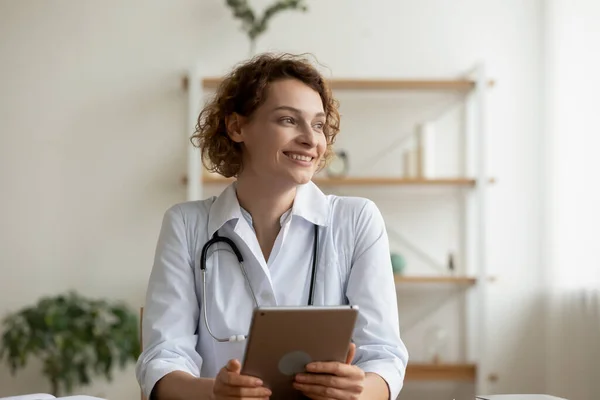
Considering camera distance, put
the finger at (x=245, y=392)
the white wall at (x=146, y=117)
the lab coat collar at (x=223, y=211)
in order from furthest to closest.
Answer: the white wall at (x=146, y=117) < the lab coat collar at (x=223, y=211) < the finger at (x=245, y=392)

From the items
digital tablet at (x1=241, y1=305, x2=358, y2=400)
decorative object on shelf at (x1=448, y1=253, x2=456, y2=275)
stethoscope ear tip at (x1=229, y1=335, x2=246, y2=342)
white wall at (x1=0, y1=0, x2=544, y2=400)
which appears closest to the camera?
digital tablet at (x1=241, y1=305, x2=358, y2=400)

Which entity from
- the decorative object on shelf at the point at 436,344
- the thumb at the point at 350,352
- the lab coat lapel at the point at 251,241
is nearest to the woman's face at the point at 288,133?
the lab coat lapel at the point at 251,241

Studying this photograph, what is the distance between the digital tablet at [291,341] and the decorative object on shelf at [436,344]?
259 cm

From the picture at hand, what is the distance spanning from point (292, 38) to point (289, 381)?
2864 mm

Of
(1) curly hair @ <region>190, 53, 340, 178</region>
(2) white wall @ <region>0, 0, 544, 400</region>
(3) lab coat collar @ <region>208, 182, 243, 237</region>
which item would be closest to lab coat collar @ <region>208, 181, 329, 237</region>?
(3) lab coat collar @ <region>208, 182, 243, 237</region>

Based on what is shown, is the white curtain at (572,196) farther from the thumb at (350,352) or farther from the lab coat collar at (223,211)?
the thumb at (350,352)

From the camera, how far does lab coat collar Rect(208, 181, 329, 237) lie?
1805 mm

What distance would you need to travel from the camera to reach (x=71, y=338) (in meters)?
3.61

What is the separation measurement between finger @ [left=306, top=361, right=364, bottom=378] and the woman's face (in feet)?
1.54

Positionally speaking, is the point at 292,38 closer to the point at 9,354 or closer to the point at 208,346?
the point at 9,354

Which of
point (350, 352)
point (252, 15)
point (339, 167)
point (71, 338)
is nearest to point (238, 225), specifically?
point (350, 352)

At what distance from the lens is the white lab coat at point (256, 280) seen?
1677mm

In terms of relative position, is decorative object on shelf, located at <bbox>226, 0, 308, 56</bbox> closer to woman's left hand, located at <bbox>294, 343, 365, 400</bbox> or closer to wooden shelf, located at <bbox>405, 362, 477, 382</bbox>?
wooden shelf, located at <bbox>405, 362, 477, 382</bbox>

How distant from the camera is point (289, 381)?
140 cm
